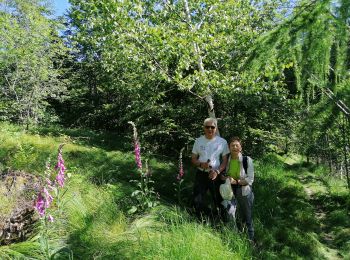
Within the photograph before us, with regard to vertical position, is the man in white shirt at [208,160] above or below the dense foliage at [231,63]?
below

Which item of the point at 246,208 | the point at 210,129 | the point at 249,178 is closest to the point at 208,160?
the point at 210,129

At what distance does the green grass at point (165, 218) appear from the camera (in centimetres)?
351

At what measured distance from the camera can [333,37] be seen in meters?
2.53

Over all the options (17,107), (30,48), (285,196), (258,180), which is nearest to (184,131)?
(258,180)

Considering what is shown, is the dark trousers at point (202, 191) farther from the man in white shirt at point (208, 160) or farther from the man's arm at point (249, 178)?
the man's arm at point (249, 178)

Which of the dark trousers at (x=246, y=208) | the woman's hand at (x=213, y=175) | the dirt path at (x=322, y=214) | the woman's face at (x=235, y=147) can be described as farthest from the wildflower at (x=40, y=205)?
the dirt path at (x=322, y=214)

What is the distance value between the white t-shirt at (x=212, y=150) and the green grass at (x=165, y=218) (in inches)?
30.5

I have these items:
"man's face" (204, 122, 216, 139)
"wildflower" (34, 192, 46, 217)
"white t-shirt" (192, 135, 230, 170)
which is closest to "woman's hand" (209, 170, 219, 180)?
"white t-shirt" (192, 135, 230, 170)

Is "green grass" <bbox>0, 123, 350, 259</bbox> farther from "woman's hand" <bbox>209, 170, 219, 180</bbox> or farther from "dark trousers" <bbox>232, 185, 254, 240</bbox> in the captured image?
"woman's hand" <bbox>209, 170, 219, 180</bbox>

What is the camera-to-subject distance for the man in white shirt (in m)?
4.79

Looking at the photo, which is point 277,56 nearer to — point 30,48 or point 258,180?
point 258,180

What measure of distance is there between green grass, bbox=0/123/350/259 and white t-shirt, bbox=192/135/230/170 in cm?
78

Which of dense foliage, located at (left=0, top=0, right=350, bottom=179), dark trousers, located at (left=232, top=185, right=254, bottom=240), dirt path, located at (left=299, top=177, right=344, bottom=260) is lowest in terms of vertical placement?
dirt path, located at (left=299, top=177, right=344, bottom=260)

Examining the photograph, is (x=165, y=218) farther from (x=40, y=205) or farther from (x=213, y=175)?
(x=40, y=205)
